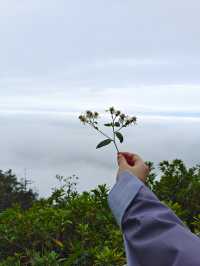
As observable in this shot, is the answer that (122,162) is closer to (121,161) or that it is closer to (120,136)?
(121,161)

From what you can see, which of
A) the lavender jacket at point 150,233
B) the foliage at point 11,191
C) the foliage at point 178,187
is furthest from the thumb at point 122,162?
the foliage at point 11,191

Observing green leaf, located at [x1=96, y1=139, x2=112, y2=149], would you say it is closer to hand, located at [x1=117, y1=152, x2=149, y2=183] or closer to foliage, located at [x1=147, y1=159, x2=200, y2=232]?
hand, located at [x1=117, y1=152, x2=149, y2=183]

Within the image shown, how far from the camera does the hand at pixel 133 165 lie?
1676 mm

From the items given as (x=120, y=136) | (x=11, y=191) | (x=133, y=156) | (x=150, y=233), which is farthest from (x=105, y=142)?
(x=11, y=191)

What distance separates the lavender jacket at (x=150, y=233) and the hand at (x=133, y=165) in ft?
0.33

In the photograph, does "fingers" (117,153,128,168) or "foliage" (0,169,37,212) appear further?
"foliage" (0,169,37,212)

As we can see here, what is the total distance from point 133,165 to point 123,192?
0.59ft

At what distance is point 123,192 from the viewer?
156cm

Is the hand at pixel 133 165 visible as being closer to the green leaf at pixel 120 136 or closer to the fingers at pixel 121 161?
the fingers at pixel 121 161

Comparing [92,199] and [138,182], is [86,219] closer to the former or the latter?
[92,199]

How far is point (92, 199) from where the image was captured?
5.81 metres

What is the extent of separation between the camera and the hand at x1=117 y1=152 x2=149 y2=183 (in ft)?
5.50

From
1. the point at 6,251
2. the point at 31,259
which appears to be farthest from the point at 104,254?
the point at 6,251

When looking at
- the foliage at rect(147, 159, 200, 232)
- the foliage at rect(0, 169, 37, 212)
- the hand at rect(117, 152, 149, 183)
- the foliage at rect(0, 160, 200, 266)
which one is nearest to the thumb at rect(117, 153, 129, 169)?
the hand at rect(117, 152, 149, 183)
